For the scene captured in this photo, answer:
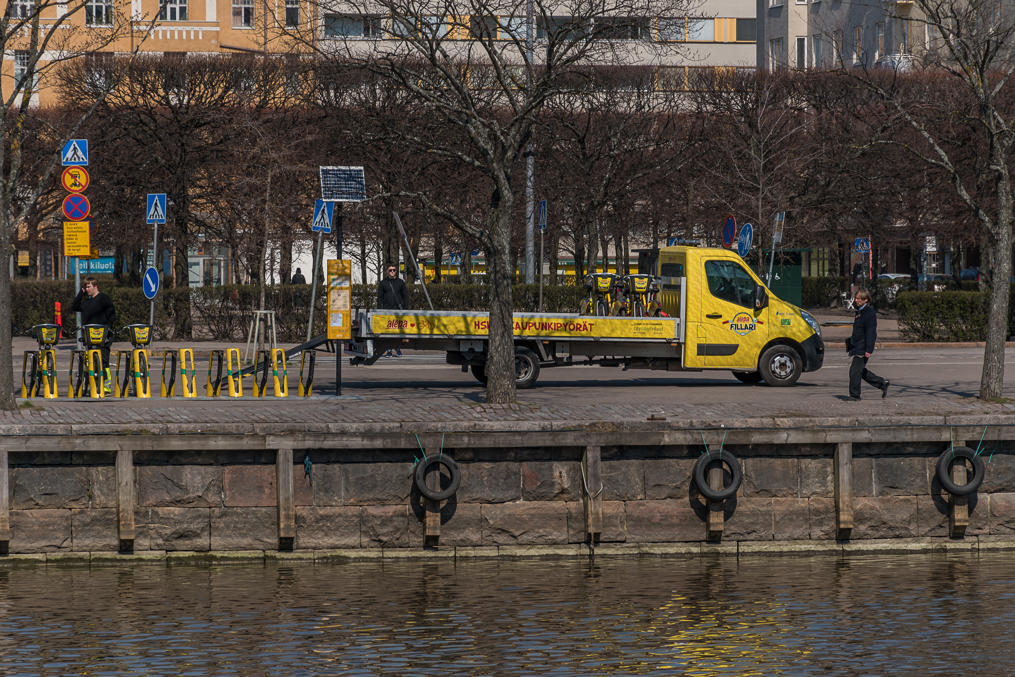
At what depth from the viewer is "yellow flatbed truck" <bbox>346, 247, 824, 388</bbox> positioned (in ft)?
70.8

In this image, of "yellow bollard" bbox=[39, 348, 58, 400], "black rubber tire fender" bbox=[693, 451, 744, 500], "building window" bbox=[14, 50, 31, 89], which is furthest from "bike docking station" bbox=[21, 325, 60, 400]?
"black rubber tire fender" bbox=[693, 451, 744, 500]

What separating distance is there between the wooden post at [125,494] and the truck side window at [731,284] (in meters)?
10.4

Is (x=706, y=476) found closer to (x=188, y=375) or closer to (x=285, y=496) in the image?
(x=285, y=496)

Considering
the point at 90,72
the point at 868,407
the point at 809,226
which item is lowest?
the point at 868,407

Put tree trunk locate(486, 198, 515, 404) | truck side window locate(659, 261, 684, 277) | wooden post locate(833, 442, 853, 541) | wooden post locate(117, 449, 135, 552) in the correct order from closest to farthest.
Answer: wooden post locate(117, 449, 135, 552) → wooden post locate(833, 442, 853, 541) → tree trunk locate(486, 198, 515, 404) → truck side window locate(659, 261, 684, 277)

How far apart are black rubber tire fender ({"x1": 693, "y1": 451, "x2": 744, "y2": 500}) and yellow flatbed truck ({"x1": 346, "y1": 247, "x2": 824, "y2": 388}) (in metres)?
7.02

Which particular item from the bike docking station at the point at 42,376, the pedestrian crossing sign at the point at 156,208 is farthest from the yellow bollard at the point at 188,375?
the pedestrian crossing sign at the point at 156,208

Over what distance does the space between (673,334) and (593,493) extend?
24.6ft

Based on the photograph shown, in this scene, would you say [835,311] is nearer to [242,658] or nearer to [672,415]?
[672,415]

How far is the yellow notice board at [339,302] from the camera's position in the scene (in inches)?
784

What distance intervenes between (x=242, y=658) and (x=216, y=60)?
122ft

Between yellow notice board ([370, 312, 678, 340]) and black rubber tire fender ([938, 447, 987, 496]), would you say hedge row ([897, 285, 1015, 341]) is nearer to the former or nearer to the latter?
yellow notice board ([370, 312, 678, 340])

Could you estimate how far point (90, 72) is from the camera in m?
44.9

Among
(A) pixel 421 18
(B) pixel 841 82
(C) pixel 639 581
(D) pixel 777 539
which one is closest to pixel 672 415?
(D) pixel 777 539
